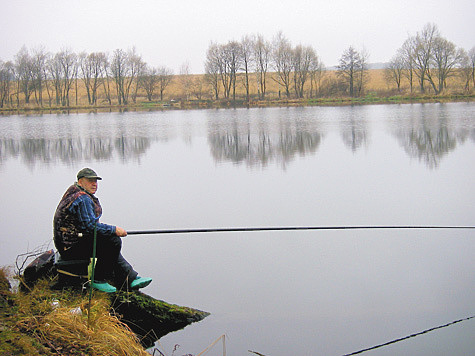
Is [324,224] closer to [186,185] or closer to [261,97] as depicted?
[186,185]

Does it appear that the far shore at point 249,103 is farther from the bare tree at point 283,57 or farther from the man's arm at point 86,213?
the man's arm at point 86,213

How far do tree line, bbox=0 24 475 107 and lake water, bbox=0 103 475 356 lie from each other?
110 feet

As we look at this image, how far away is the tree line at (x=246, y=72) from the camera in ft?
144

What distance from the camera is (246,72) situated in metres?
51.0

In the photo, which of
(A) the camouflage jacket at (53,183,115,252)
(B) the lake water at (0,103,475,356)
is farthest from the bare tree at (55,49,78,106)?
(A) the camouflage jacket at (53,183,115,252)

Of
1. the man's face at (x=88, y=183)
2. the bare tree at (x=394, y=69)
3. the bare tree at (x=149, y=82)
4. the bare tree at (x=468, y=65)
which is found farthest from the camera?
the bare tree at (x=149, y=82)

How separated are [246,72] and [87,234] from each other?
160 feet

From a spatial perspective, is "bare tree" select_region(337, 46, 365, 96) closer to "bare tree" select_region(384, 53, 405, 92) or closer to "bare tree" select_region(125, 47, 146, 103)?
"bare tree" select_region(384, 53, 405, 92)

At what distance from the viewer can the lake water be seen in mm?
3605

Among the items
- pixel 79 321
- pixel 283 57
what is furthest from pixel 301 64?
pixel 79 321

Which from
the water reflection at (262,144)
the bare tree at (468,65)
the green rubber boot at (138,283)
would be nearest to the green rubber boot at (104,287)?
the green rubber boot at (138,283)

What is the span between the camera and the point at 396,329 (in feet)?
11.6

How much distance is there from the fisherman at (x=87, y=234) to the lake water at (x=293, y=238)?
1.94ft

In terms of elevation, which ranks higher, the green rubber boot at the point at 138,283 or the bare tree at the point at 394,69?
the bare tree at the point at 394,69
